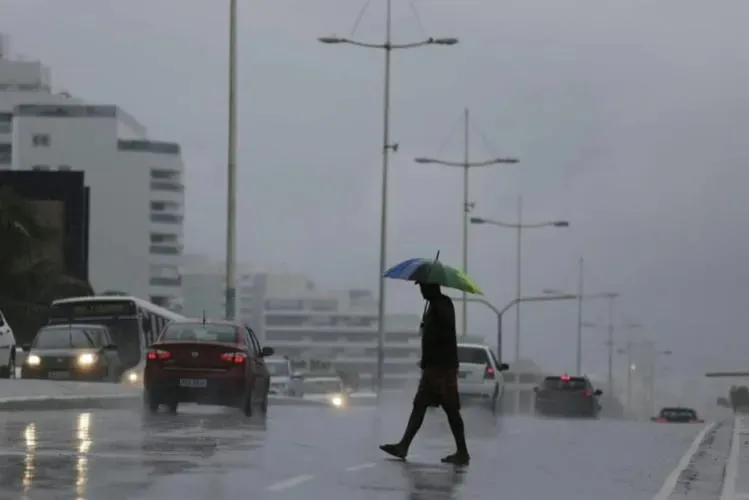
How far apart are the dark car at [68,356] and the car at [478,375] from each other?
360 inches

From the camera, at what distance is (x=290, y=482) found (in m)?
15.3

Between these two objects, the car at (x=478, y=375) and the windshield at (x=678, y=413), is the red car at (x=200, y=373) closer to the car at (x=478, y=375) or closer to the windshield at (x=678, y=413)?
the car at (x=478, y=375)

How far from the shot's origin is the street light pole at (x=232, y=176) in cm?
4797

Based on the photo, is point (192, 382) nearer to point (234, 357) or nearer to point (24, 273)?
point (234, 357)

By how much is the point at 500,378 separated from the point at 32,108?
150 meters

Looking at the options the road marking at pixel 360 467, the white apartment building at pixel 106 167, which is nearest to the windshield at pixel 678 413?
the road marking at pixel 360 467

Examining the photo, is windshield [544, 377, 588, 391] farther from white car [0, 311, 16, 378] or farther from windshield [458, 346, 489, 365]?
white car [0, 311, 16, 378]

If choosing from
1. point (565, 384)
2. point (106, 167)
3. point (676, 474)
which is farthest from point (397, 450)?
point (106, 167)

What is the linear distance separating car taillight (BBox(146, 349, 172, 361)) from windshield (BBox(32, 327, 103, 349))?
17.5 meters

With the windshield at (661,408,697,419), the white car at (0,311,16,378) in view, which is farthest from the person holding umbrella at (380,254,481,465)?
the windshield at (661,408,697,419)

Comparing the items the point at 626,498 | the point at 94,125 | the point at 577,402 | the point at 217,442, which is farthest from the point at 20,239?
the point at 94,125

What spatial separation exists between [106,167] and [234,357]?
546 feet

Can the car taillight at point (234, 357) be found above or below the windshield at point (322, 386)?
above

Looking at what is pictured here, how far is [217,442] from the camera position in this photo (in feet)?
69.7
